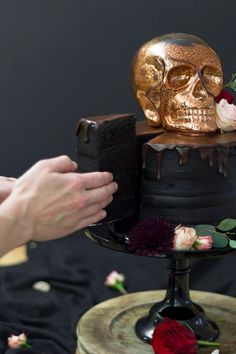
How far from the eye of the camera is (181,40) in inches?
69.6

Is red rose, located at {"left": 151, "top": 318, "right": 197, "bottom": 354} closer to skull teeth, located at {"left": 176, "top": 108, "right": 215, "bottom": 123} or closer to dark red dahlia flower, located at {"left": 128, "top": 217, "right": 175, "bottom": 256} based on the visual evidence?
dark red dahlia flower, located at {"left": 128, "top": 217, "right": 175, "bottom": 256}

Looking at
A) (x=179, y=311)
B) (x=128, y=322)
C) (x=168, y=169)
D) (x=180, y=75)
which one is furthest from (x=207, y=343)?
(x=180, y=75)

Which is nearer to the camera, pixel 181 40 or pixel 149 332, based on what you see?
pixel 181 40

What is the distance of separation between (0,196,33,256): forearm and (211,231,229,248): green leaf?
48cm

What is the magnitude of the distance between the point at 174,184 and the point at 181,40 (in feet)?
1.19

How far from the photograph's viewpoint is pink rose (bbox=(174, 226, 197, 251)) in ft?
5.32

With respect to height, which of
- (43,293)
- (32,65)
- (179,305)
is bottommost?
(43,293)

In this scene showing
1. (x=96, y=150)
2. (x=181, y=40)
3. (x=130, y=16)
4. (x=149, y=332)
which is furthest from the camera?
(x=130, y=16)

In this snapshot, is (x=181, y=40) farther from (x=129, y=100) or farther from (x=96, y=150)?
(x=129, y=100)

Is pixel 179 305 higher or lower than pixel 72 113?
lower

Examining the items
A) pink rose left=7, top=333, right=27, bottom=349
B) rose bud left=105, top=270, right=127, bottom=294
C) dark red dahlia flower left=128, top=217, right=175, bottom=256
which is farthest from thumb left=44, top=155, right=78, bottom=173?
rose bud left=105, top=270, right=127, bottom=294

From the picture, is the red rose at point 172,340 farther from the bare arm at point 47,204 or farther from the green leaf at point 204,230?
the bare arm at point 47,204

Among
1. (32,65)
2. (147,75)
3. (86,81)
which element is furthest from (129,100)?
(147,75)

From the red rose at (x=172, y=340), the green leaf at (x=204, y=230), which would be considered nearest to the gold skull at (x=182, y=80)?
the green leaf at (x=204, y=230)
